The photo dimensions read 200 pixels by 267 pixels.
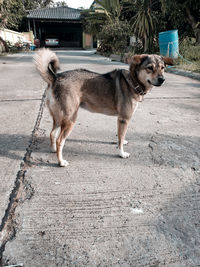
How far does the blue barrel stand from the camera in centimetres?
1016

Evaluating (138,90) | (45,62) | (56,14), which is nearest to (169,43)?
(138,90)

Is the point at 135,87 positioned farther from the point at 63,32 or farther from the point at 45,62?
the point at 63,32

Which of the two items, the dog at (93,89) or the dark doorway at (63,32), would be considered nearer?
the dog at (93,89)

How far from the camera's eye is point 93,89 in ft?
8.47

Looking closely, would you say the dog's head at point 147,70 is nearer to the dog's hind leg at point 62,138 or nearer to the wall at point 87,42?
the dog's hind leg at point 62,138

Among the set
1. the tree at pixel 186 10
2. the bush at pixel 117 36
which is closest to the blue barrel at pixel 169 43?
the tree at pixel 186 10

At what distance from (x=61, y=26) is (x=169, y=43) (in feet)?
109

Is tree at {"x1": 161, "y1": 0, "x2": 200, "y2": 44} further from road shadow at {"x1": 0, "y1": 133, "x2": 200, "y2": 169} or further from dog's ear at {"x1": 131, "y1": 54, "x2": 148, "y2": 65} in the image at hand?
road shadow at {"x1": 0, "y1": 133, "x2": 200, "y2": 169}

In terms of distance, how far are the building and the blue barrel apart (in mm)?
26695

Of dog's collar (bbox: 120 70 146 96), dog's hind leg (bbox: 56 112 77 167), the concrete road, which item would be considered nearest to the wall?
the concrete road

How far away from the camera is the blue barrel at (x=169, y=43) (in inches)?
400

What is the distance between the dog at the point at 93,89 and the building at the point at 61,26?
35.1 m

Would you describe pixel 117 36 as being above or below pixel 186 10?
below

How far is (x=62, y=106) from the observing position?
234cm
